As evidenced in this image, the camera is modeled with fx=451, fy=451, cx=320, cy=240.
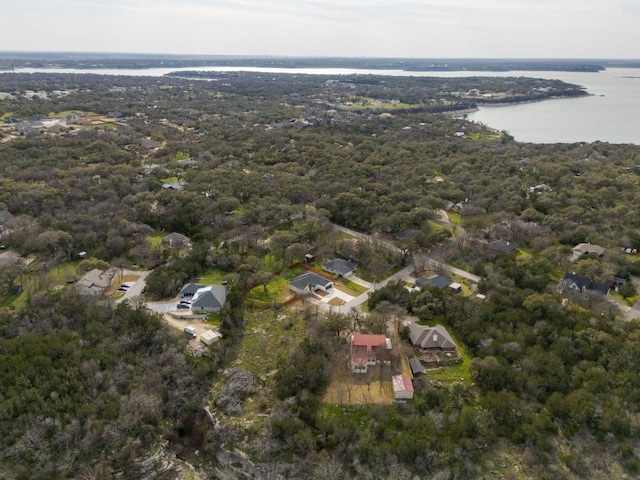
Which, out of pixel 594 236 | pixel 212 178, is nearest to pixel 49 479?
pixel 212 178

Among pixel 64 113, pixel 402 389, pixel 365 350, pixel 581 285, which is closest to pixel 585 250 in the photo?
pixel 581 285

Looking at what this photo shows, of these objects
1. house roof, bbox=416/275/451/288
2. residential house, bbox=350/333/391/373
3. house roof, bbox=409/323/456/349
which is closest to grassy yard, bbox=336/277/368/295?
house roof, bbox=416/275/451/288

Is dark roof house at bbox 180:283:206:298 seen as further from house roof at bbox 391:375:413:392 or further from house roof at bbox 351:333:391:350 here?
house roof at bbox 391:375:413:392

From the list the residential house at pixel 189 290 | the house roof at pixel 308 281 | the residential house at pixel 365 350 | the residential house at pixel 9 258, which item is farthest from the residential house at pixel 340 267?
the residential house at pixel 9 258

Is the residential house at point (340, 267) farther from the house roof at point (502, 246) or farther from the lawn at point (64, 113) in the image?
the lawn at point (64, 113)

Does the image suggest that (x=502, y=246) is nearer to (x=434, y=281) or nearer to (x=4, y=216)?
(x=434, y=281)

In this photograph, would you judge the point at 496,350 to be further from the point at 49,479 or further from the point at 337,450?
Answer: the point at 49,479

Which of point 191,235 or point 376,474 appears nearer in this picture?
point 376,474
